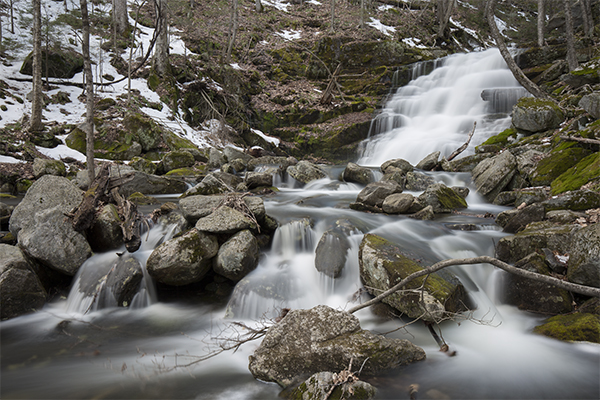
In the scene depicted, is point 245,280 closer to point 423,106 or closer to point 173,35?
point 423,106

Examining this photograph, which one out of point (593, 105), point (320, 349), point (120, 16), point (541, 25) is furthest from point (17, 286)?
point (541, 25)

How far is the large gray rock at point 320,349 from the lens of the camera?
2840 millimetres

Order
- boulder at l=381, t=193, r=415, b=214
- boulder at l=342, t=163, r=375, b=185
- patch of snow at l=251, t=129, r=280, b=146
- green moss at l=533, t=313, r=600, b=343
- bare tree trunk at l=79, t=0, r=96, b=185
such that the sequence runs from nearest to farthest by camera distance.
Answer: green moss at l=533, t=313, r=600, b=343 < bare tree trunk at l=79, t=0, r=96, b=185 < boulder at l=381, t=193, r=415, b=214 < boulder at l=342, t=163, r=375, b=185 < patch of snow at l=251, t=129, r=280, b=146

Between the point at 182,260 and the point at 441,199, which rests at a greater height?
the point at 441,199

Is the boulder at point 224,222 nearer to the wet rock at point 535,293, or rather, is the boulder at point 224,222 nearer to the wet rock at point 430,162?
the wet rock at point 535,293

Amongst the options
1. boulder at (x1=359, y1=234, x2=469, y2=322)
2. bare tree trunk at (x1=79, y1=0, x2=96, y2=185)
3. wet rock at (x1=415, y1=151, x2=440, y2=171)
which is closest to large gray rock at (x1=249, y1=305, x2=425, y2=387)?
boulder at (x1=359, y1=234, x2=469, y2=322)

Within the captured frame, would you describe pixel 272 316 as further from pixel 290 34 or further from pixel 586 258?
pixel 290 34

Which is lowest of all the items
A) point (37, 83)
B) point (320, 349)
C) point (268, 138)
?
point (320, 349)

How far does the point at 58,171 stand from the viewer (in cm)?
942

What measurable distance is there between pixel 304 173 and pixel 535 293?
26.9 ft

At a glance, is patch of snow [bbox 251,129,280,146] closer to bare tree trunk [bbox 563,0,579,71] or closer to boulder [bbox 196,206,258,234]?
boulder [bbox 196,206,258,234]

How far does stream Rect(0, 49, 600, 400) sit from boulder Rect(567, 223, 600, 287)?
2.26 ft

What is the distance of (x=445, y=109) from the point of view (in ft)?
52.9

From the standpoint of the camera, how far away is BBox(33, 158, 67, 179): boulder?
934 cm
